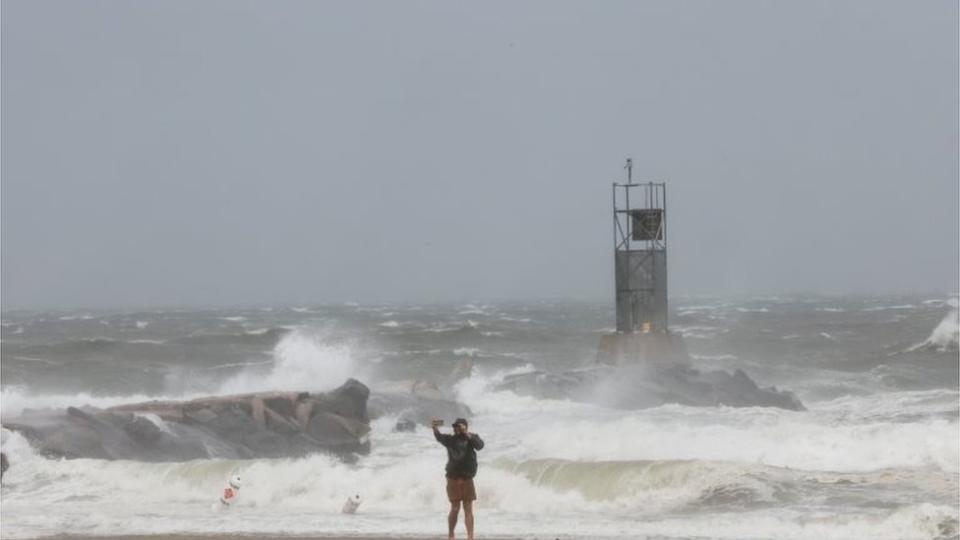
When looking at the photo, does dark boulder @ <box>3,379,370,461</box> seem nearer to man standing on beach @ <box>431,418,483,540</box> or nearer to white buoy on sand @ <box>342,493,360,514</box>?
white buoy on sand @ <box>342,493,360,514</box>

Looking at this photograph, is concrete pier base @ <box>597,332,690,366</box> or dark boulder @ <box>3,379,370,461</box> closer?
dark boulder @ <box>3,379,370,461</box>

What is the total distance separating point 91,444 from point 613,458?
8.49 m

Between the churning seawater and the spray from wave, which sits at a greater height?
the churning seawater

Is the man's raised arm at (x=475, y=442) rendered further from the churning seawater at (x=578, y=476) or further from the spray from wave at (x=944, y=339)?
the spray from wave at (x=944, y=339)

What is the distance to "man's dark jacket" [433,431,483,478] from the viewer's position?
1402 centimetres

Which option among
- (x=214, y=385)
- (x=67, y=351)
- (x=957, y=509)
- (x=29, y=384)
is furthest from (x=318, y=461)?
(x=67, y=351)

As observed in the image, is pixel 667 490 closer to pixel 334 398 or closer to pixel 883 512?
pixel 883 512

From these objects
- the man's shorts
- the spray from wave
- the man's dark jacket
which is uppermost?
the man's dark jacket

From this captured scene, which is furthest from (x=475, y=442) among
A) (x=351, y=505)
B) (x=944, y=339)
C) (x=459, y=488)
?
(x=944, y=339)

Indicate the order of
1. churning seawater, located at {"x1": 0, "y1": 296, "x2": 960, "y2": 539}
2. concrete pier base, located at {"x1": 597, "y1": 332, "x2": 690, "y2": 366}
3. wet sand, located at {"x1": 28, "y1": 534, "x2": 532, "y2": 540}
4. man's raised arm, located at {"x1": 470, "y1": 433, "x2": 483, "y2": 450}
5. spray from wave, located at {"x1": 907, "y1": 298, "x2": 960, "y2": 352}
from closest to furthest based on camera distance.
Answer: man's raised arm, located at {"x1": 470, "y1": 433, "x2": 483, "y2": 450} → wet sand, located at {"x1": 28, "y1": 534, "x2": 532, "y2": 540} → churning seawater, located at {"x1": 0, "y1": 296, "x2": 960, "y2": 539} → concrete pier base, located at {"x1": 597, "y1": 332, "x2": 690, "y2": 366} → spray from wave, located at {"x1": 907, "y1": 298, "x2": 960, "y2": 352}

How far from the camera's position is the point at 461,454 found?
46.3ft

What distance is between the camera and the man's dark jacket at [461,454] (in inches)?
552

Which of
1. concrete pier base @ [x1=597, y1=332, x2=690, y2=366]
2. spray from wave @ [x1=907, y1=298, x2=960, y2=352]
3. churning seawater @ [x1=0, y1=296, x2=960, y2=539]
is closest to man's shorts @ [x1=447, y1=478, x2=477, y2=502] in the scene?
Answer: churning seawater @ [x1=0, y1=296, x2=960, y2=539]

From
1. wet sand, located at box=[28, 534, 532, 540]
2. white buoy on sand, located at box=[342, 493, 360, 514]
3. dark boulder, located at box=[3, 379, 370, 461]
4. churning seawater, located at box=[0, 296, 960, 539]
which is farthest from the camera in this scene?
dark boulder, located at box=[3, 379, 370, 461]
